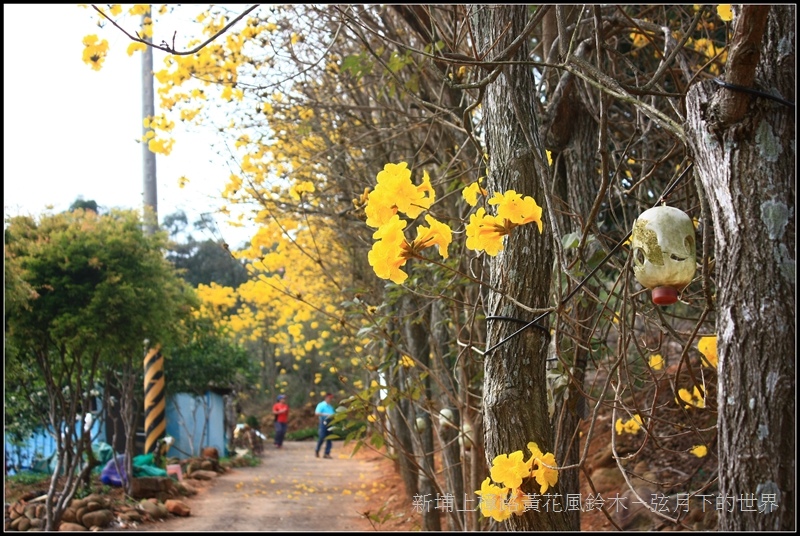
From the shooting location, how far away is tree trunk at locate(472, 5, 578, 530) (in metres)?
2.17

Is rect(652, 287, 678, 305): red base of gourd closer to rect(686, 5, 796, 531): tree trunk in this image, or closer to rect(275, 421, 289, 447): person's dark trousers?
rect(686, 5, 796, 531): tree trunk

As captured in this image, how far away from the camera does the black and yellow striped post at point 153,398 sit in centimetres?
1130

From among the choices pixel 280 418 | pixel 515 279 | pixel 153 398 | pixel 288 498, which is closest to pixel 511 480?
pixel 515 279

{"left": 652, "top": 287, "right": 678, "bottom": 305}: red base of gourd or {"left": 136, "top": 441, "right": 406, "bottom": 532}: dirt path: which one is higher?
{"left": 652, "top": 287, "right": 678, "bottom": 305}: red base of gourd

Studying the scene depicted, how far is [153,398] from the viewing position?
1141 centimetres

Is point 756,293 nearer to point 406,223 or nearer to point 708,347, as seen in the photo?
point 406,223

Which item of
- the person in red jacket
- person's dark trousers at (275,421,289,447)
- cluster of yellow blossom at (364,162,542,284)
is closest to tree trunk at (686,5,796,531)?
cluster of yellow blossom at (364,162,542,284)

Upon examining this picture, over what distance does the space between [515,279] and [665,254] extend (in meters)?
0.84

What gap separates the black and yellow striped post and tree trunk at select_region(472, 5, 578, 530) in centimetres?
970

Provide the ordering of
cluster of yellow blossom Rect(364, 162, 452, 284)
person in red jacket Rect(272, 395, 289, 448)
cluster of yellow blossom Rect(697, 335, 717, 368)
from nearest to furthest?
cluster of yellow blossom Rect(364, 162, 452, 284), cluster of yellow blossom Rect(697, 335, 717, 368), person in red jacket Rect(272, 395, 289, 448)

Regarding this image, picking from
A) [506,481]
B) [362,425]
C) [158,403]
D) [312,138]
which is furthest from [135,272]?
[506,481]

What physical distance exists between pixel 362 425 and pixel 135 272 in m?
6.31

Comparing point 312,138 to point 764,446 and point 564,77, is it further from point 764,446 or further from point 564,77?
point 764,446

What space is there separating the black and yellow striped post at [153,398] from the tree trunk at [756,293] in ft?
35.2
